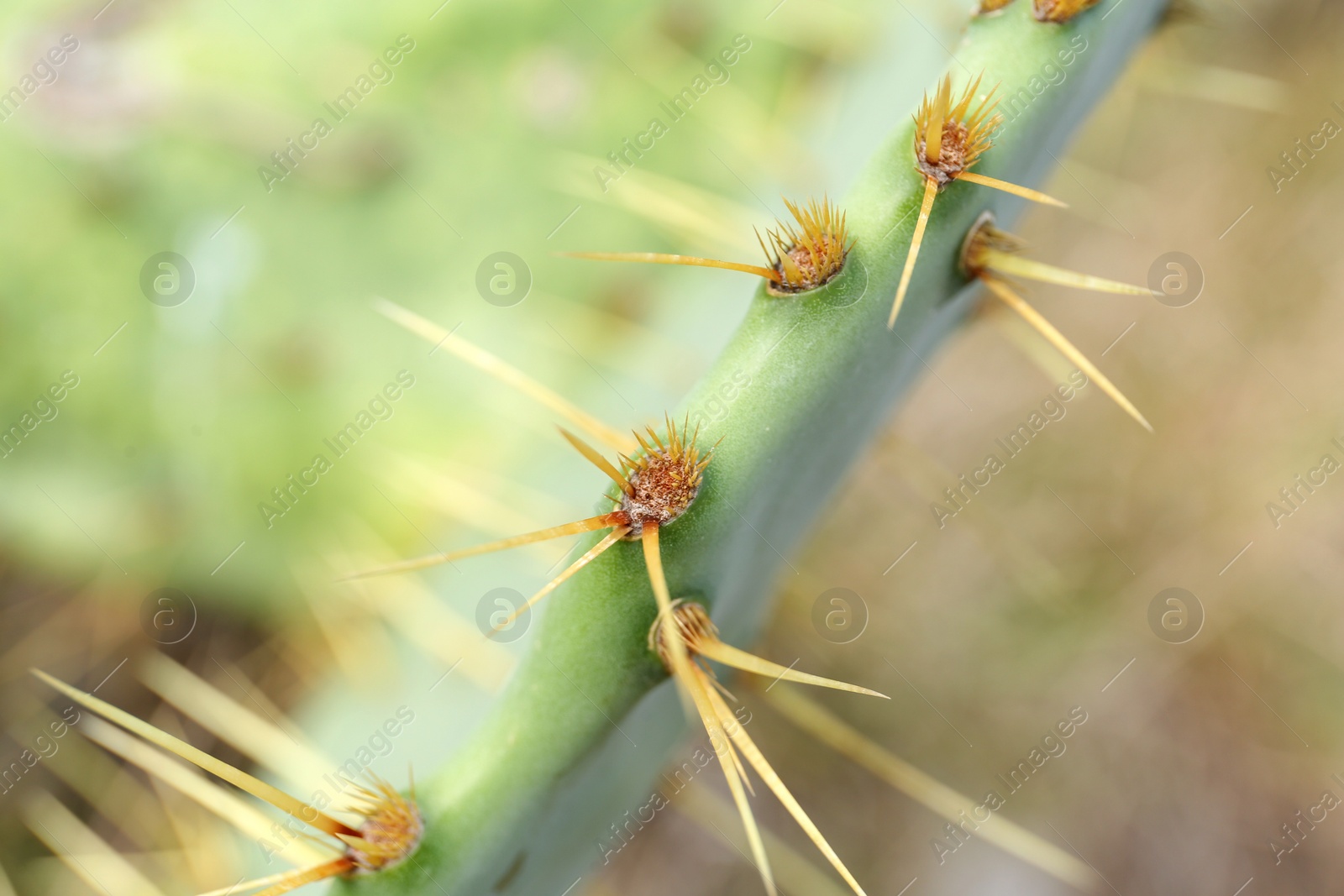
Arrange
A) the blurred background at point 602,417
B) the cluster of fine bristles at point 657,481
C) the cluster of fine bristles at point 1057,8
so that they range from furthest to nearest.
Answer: the blurred background at point 602,417 → the cluster of fine bristles at point 1057,8 → the cluster of fine bristles at point 657,481

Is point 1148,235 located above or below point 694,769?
above

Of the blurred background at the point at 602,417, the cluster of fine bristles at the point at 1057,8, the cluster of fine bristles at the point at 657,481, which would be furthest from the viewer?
the blurred background at the point at 602,417

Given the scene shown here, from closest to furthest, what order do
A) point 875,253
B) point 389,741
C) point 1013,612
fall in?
point 875,253, point 389,741, point 1013,612

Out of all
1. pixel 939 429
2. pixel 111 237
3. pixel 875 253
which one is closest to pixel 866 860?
pixel 939 429

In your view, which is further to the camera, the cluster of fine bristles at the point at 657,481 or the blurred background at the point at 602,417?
the blurred background at the point at 602,417

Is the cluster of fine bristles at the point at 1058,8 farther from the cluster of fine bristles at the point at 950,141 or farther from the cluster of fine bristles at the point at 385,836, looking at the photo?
the cluster of fine bristles at the point at 385,836

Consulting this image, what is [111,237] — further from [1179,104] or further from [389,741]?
[1179,104]

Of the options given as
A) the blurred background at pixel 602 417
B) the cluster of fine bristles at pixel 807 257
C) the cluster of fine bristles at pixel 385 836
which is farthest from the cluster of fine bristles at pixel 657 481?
the blurred background at pixel 602 417
